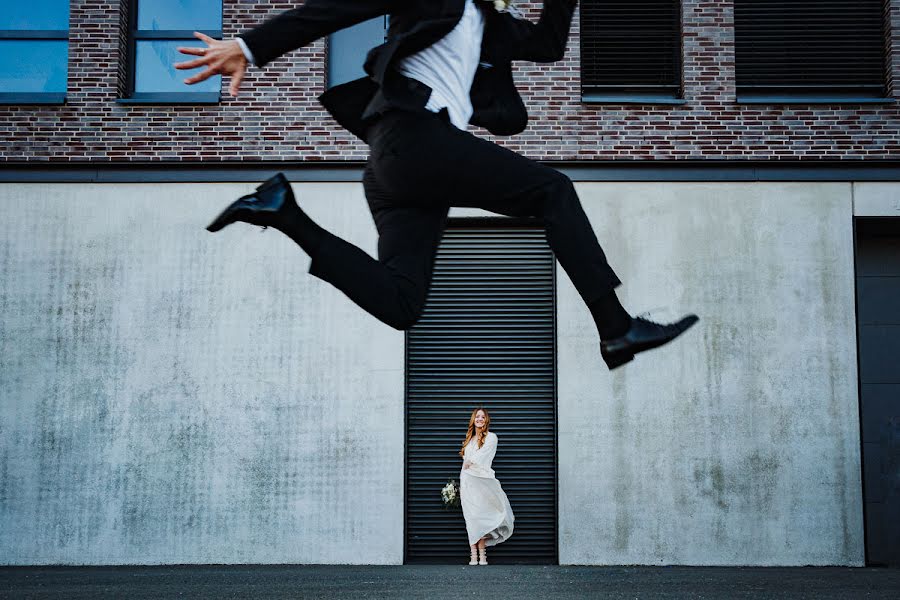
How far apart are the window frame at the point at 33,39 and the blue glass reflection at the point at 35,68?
0.06 metres

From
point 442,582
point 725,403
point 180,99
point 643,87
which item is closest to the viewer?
point 442,582

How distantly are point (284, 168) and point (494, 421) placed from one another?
3948 mm

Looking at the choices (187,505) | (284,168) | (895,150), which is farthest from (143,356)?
(895,150)

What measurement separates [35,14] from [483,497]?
8.04 m

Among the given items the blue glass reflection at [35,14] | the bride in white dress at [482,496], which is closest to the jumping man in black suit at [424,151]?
the bride in white dress at [482,496]

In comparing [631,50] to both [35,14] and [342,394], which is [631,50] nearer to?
[342,394]

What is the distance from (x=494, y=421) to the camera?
12.7 m

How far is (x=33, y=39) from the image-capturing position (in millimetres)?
13109

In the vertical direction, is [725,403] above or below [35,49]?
below

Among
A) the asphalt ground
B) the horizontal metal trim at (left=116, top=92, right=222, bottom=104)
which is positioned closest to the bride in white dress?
the asphalt ground

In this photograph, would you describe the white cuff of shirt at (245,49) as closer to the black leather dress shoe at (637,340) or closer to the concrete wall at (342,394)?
the black leather dress shoe at (637,340)

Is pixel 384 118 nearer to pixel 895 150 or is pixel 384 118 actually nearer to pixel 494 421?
pixel 494 421

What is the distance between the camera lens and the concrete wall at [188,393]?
12406mm

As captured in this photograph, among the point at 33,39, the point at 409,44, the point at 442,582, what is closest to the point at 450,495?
the point at 442,582
